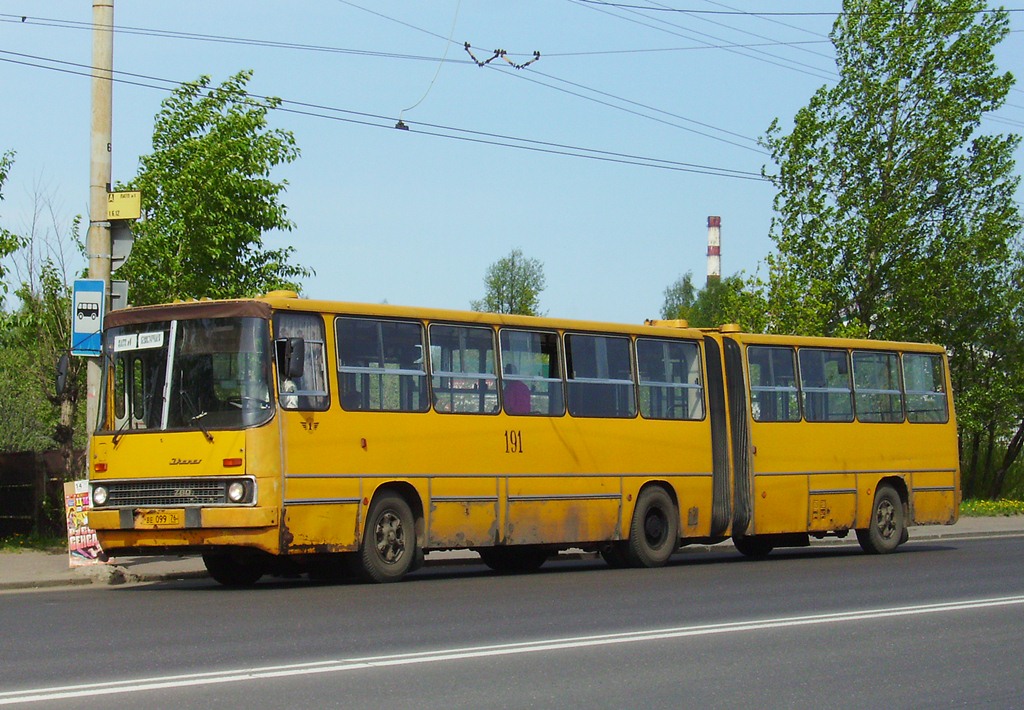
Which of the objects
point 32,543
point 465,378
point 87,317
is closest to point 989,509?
point 465,378

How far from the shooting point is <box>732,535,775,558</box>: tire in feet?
78.1

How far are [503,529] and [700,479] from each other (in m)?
3.83

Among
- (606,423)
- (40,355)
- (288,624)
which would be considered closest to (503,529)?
(606,423)

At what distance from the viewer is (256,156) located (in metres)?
24.8

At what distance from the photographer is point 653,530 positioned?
67.8 feet

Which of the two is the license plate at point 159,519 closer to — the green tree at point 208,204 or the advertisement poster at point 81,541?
the advertisement poster at point 81,541

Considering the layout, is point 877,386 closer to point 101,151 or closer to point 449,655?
point 101,151

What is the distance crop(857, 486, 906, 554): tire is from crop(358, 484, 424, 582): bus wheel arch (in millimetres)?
8988

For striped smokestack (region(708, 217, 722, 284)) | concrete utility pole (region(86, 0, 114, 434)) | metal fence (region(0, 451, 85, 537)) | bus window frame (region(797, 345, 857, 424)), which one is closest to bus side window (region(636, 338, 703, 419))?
bus window frame (region(797, 345, 857, 424))

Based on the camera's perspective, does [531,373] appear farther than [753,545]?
No

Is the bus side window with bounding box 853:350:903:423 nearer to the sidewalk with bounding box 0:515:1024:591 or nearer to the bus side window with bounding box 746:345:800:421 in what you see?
the bus side window with bounding box 746:345:800:421

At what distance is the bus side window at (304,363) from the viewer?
16.0m

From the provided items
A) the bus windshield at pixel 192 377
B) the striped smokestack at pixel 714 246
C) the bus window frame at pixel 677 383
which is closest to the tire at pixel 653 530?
the bus window frame at pixel 677 383

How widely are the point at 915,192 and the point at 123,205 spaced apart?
106 ft
